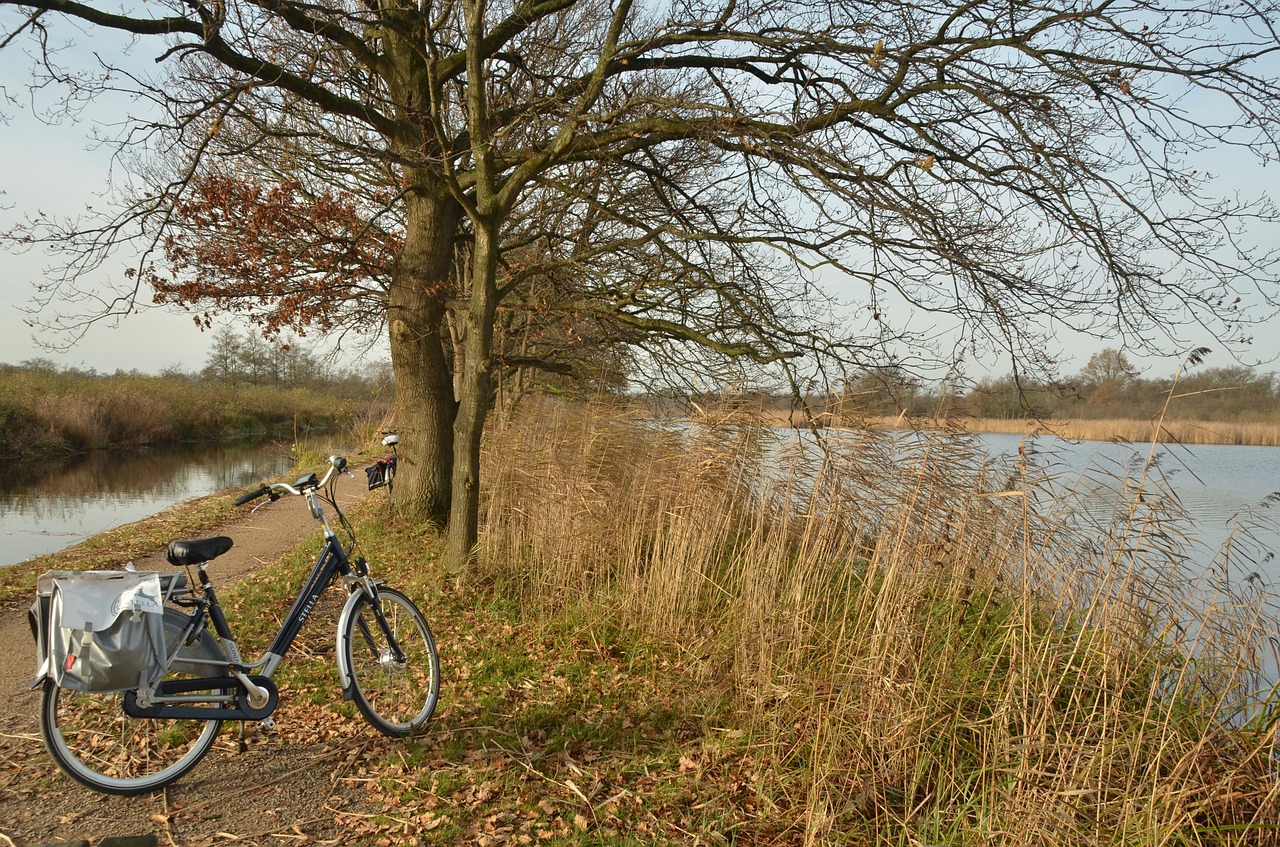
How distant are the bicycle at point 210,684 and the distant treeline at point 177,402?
10.7 meters

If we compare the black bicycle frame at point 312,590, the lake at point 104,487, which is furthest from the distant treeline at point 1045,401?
the lake at point 104,487

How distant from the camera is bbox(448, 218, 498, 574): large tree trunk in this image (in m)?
6.79

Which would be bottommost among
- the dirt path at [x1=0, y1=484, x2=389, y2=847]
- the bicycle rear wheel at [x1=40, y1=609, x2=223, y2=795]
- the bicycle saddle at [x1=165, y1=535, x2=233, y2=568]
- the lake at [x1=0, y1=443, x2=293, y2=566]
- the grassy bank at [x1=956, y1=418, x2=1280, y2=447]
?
the lake at [x1=0, y1=443, x2=293, y2=566]

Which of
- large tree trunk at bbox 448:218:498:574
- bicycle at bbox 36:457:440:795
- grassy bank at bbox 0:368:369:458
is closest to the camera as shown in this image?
bicycle at bbox 36:457:440:795

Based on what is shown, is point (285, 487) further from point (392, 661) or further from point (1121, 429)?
point (1121, 429)

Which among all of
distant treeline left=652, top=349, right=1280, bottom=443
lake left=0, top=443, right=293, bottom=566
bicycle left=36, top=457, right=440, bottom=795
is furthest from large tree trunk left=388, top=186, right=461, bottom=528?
lake left=0, top=443, right=293, bottom=566

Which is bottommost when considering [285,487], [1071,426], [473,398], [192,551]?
[192,551]

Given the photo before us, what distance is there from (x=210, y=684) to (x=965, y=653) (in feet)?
12.6

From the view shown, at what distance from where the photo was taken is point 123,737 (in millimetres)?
3777

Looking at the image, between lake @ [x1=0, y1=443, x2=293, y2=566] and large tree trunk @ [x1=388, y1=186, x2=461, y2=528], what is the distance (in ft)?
17.7

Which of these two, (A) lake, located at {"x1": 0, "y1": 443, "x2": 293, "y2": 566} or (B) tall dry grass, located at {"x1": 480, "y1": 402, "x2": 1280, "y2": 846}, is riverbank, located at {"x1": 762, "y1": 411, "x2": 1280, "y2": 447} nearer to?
(B) tall dry grass, located at {"x1": 480, "y1": 402, "x2": 1280, "y2": 846}

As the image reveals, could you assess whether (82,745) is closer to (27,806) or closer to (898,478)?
(27,806)

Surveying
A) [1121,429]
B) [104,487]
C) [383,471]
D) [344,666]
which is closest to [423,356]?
[383,471]

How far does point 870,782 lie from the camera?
148 inches
